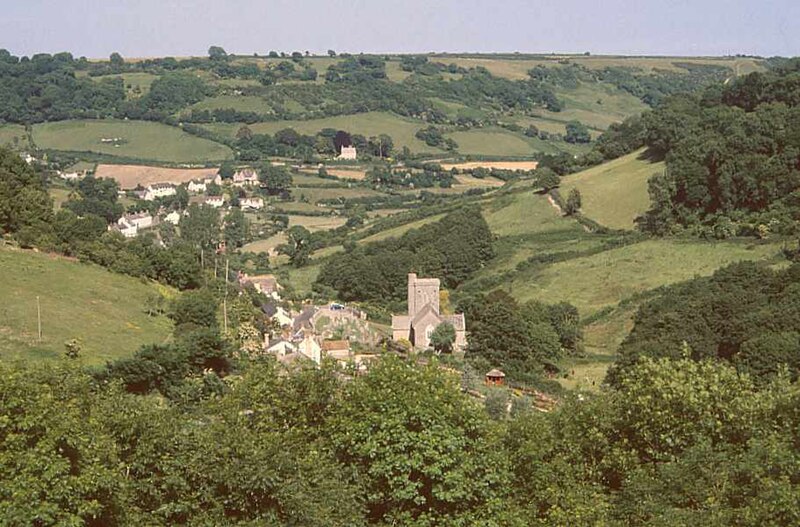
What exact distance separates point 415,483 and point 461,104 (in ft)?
561

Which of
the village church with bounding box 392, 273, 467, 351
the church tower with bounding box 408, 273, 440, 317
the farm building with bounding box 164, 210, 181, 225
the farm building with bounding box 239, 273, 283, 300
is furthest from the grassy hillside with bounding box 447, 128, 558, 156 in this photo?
the village church with bounding box 392, 273, 467, 351

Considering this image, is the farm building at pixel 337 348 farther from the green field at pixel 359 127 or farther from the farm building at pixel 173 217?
the green field at pixel 359 127

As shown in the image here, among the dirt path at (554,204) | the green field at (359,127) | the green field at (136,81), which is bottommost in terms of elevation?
the dirt path at (554,204)

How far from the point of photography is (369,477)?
19.2 m

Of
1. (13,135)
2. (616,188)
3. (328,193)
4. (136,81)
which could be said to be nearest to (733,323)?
(616,188)

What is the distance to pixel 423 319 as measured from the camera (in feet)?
189

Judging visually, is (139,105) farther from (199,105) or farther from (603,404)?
(603,404)

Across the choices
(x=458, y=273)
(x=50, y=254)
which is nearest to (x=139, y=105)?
(x=458, y=273)

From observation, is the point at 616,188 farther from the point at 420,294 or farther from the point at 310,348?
the point at 310,348

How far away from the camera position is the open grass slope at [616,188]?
81938 mm

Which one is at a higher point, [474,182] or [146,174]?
[146,174]

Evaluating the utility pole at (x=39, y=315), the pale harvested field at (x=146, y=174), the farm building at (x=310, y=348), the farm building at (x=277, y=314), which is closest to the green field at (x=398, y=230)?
the farm building at (x=277, y=314)

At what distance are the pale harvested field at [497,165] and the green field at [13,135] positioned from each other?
2385 inches

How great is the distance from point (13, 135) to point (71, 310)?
116908 millimetres
